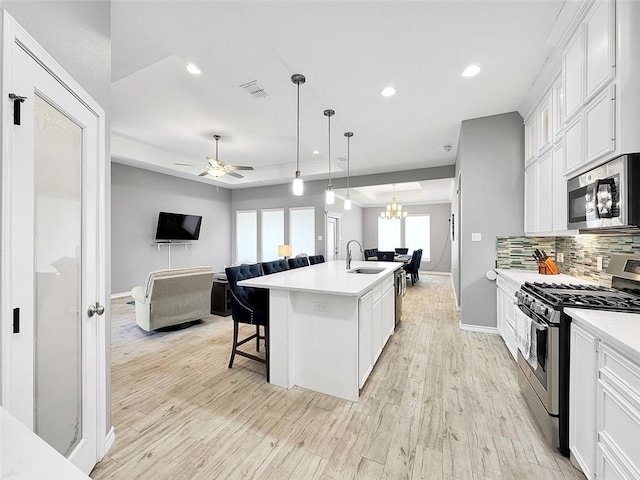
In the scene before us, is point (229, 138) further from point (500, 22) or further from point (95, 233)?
point (500, 22)

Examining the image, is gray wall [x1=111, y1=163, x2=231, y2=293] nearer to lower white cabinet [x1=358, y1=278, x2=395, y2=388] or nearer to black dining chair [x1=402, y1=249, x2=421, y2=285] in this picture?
black dining chair [x1=402, y1=249, x2=421, y2=285]

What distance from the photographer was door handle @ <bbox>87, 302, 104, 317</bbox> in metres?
1.48

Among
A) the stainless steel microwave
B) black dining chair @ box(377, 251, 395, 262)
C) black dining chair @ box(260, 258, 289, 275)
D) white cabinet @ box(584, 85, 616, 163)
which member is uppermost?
white cabinet @ box(584, 85, 616, 163)

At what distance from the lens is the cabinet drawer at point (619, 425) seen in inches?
42.4

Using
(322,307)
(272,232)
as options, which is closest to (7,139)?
(322,307)

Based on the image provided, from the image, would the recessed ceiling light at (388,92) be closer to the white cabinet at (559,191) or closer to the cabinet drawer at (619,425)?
the white cabinet at (559,191)

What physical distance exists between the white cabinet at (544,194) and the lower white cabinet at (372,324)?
169 centimetres

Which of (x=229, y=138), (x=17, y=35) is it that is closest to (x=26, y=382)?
(x=17, y=35)

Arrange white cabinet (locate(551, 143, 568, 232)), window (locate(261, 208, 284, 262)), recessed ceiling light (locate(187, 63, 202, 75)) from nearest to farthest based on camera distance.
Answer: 1. white cabinet (locate(551, 143, 568, 232))
2. recessed ceiling light (locate(187, 63, 202, 75))
3. window (locate(261, 208, 284, 262))

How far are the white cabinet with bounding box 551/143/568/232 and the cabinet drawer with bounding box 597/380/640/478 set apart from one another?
1602 millimetres

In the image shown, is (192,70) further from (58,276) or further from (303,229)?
(303,229)

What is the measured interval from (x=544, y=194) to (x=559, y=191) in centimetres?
32

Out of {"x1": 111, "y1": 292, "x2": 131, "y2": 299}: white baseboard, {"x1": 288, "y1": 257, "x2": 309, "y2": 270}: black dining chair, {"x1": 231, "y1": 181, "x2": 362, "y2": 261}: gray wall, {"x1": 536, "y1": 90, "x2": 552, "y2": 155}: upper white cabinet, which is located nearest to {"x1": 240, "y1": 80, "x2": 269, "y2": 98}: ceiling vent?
{"x1": 288, "y1": 257, "x2": 309, "y2": 270}: black dining chair

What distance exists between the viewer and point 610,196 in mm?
1657
